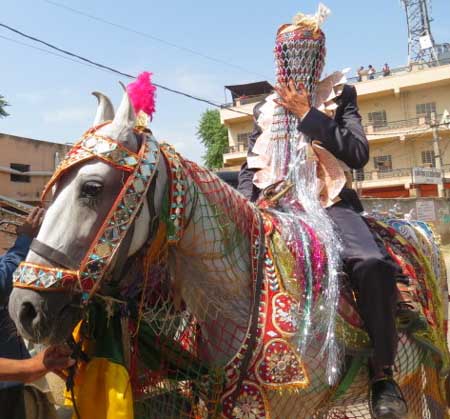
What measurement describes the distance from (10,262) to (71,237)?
1035 mm

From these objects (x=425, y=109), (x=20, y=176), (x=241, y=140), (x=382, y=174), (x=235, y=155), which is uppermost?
(x=425, y=109)

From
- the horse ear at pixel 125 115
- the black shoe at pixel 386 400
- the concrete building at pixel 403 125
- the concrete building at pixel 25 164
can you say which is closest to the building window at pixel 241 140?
the concrete building at pixel 403 125

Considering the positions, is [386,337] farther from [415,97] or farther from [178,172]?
[415,97]

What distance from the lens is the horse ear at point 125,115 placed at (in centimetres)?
182

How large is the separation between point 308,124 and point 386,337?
3.83ft

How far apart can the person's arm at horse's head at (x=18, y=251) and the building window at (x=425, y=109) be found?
98.5 feet

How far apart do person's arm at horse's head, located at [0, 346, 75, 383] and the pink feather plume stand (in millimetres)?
1086

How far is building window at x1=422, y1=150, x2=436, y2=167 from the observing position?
2912 cm

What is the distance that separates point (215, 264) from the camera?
6.78 ft

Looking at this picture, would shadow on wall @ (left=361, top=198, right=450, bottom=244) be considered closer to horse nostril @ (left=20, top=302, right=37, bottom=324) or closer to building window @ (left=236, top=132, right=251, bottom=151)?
building window @ (left=236, top=132, right=251, bottom=151)

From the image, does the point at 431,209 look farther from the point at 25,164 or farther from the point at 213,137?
the point at 213,137

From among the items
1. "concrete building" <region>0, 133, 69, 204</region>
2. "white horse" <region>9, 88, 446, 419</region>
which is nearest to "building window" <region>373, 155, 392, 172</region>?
"concrete building" <region>0, 133, 69, 204</region>

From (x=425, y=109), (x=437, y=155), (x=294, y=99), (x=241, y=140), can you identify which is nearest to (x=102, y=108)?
(x=294, y=99)

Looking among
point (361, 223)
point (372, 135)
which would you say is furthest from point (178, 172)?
point (372, 135)
